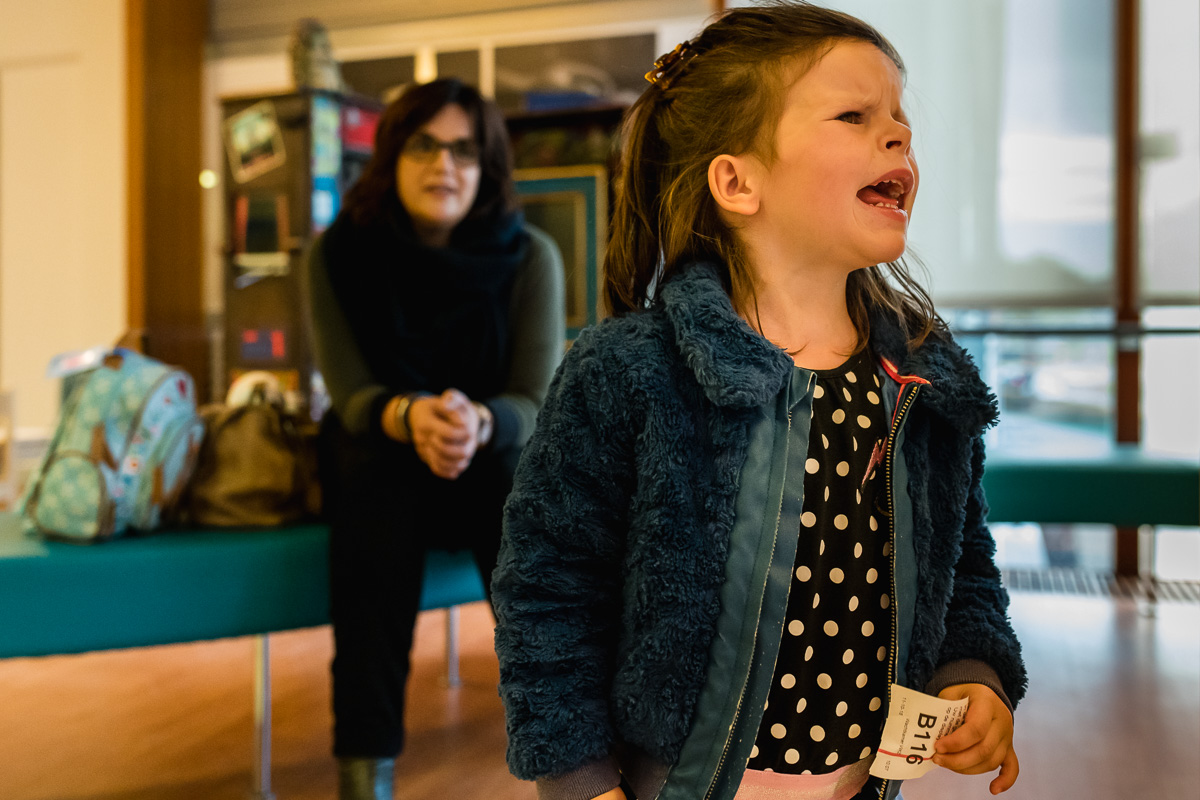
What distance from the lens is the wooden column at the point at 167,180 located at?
435 centimetres

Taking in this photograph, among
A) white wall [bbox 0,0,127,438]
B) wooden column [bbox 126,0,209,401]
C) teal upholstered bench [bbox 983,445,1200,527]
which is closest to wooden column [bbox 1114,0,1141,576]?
teal upholstered bench [bbox 983,445,1200,527]

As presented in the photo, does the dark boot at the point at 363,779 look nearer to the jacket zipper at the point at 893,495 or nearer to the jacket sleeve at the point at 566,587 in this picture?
the jacket sleeve at the point at 566,587

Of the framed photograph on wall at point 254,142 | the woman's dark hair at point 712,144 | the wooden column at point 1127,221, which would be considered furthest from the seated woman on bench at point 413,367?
the wooden column at point 1127,221

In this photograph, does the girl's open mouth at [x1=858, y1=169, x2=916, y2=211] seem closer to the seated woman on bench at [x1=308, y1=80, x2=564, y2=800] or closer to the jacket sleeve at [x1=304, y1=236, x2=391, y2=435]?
the seated woman on bench at [x1=308, y1=80, x2=564, y2=800]

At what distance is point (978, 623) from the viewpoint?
2.40ft

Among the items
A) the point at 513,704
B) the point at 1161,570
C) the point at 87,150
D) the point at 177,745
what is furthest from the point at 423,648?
the point at 87,150

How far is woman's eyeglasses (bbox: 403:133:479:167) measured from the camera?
1.62 meters

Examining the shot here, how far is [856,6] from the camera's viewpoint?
3617 mm

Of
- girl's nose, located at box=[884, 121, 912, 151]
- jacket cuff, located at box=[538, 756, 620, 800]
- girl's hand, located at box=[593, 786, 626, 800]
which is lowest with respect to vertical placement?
girl's hand, located at box=[593, 786, 626, 800]

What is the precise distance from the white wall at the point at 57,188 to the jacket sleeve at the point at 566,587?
177 inches

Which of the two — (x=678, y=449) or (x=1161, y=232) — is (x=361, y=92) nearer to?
(x=1161, y=232)

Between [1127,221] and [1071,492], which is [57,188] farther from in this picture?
[1127,221]

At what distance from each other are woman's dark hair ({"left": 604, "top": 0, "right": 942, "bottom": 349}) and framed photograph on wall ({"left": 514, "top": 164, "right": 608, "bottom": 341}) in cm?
245

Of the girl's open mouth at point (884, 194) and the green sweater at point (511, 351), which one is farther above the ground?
the girl's open mouth at point (884, 194)
